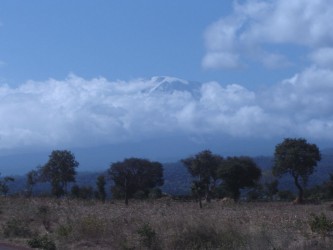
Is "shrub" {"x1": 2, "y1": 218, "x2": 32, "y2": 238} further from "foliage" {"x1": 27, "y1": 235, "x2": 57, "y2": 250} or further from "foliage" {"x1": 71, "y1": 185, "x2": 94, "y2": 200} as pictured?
"foliage" {"x1": 71, "y1": 185, "x2": 94, "y2": 200}

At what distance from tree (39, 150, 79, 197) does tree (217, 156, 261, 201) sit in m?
15.4

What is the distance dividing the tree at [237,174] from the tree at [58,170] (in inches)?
606

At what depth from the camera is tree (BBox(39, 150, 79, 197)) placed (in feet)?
220

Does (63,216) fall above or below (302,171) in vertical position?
below

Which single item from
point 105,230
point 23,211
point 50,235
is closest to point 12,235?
point 50,235

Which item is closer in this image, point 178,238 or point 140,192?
point 178,238

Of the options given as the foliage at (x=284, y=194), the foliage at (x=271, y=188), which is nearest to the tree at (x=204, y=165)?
the foliage at (x=284, y=194)

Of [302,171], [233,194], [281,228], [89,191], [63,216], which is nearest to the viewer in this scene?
[281,228]

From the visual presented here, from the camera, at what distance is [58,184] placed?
67625 millimetres

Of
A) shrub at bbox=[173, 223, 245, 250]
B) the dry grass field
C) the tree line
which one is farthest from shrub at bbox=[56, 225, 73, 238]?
the tree line

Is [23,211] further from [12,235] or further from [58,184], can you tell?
[58,184]

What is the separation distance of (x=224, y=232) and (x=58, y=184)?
49.1 m

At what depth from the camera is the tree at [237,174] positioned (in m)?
→ 62.9

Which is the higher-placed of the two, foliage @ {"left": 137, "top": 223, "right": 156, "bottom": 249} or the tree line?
the tree line
